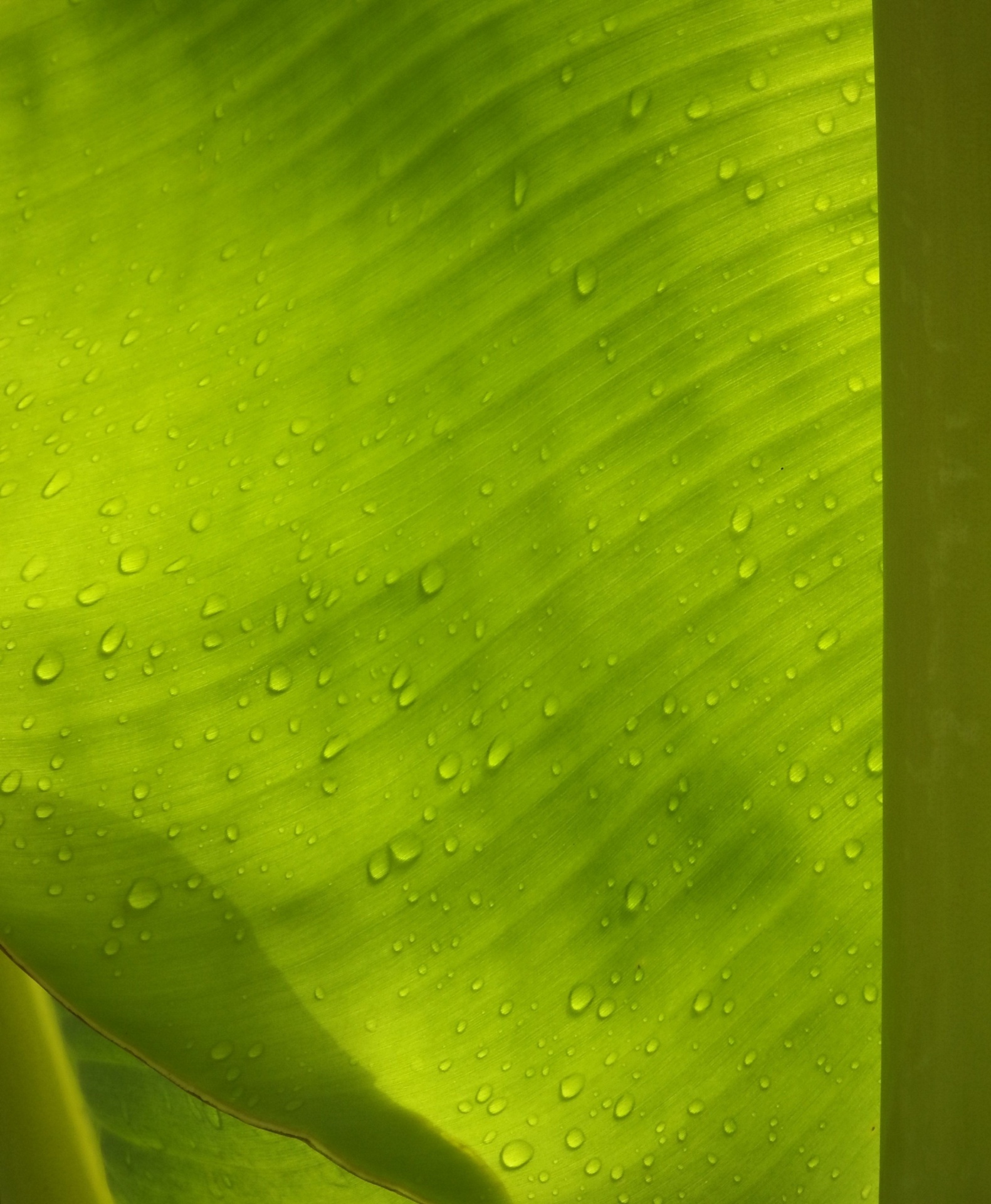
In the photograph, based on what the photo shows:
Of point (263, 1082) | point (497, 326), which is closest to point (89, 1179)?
point (263, 1082)

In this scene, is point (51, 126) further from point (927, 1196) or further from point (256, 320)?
point (927, 1196)

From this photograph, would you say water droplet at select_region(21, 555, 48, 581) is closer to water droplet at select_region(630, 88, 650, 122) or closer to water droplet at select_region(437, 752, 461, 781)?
water droplet at select_region(437, 752, 461, 781)

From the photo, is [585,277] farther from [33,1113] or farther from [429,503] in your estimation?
[33,1113]

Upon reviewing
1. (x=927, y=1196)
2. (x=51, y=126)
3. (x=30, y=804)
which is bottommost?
(x=927, y=1196)

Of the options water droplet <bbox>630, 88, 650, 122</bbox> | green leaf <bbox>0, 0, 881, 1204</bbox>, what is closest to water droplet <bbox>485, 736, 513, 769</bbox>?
green leaf <bbox>0, 0, 881, 1204</bbox>

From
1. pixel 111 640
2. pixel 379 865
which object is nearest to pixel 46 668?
pixel 111 640
